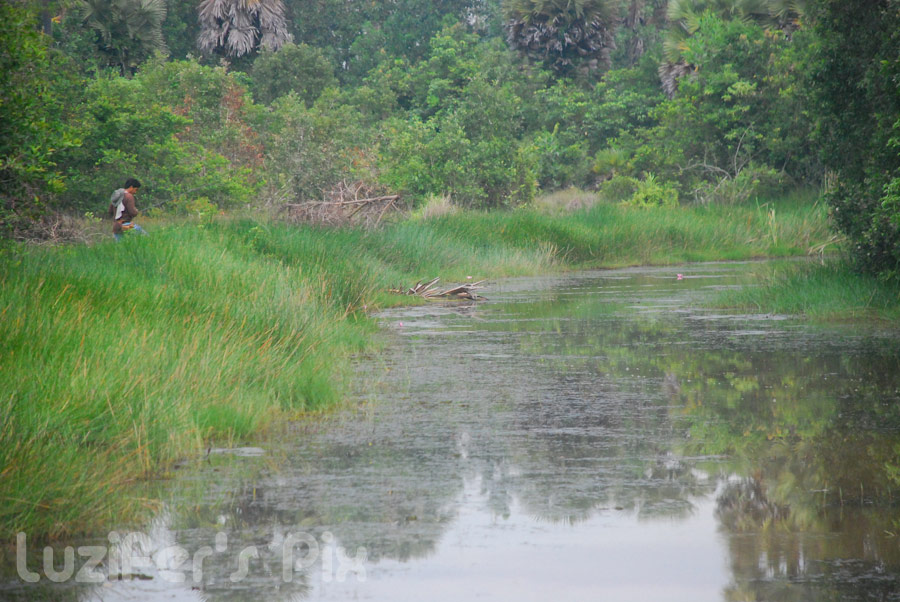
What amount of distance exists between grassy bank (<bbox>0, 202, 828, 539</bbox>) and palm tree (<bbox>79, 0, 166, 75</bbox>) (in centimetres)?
2538

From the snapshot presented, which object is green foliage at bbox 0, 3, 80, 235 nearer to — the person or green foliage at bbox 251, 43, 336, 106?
the person

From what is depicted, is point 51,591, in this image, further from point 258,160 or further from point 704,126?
point 704,126

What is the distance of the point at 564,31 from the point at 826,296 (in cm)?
3287

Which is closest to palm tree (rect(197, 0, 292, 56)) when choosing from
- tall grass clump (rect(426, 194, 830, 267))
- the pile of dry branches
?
tall grass clump (rect(426, 194, 830, 267))

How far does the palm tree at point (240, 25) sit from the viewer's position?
42812 mm

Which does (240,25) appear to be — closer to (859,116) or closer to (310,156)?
(310,156)

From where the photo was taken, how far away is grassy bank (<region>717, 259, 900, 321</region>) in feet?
48.8

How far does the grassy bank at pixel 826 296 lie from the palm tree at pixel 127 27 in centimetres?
2870

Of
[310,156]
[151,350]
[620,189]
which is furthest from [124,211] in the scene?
[620,189]

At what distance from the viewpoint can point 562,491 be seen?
259 inches

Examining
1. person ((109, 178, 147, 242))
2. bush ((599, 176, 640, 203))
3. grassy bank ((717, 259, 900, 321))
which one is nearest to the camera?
grassy bank ((717, 259, 900, 321))

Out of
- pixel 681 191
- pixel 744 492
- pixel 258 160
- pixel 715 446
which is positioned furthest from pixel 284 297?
pixel 681 191

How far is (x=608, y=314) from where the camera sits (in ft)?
54.0

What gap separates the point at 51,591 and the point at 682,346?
352 inches
